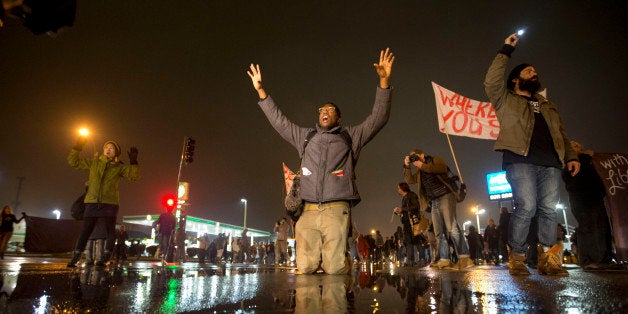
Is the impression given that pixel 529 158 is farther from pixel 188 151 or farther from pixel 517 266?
pixel 188 151

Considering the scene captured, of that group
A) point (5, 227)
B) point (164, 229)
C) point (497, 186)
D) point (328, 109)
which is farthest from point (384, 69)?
point (497, 186)

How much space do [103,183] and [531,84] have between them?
7.17 m

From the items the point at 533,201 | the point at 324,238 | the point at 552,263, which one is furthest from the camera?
the point at 324,238

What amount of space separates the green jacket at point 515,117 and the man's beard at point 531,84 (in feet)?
0.54

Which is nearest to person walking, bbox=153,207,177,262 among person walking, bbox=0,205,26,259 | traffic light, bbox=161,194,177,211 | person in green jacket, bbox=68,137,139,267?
traffic light, bbox=161,194,177,211

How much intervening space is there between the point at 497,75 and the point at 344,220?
2523 millimetres

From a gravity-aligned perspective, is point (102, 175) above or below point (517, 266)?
above

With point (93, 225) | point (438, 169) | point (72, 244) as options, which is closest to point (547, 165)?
point (438, 169)

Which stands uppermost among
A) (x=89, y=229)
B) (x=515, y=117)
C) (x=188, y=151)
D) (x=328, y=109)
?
(x=188, y=151)

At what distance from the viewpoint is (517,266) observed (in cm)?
378

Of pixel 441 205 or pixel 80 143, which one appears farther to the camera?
pixel 441 205

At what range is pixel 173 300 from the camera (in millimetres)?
1860

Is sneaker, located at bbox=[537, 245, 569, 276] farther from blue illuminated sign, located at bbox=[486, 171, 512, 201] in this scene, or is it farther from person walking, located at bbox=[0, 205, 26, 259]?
blue illuminated sign, located at bbox=[486, 171, 512, 201]

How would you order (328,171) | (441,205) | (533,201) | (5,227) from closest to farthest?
(533,201) → (328,171) → (441,205) → (5,227)
